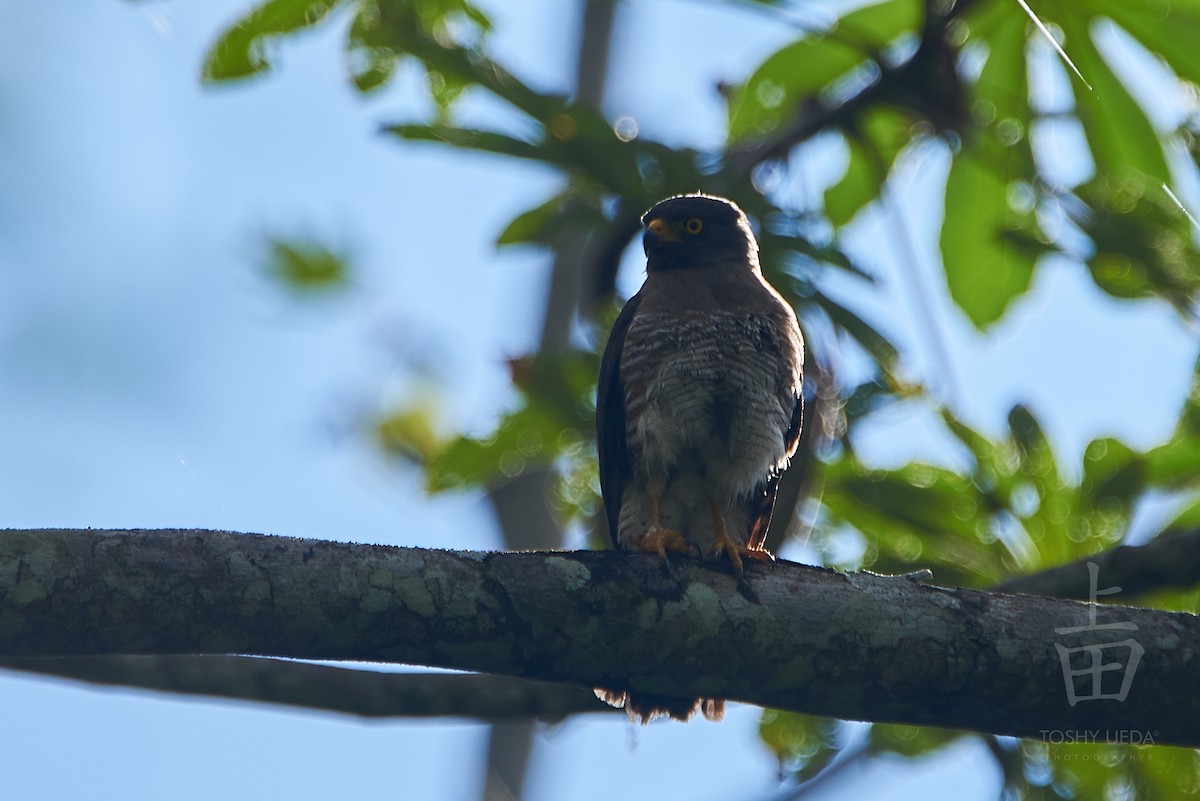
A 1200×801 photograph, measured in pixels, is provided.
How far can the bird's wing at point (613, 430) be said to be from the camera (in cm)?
520

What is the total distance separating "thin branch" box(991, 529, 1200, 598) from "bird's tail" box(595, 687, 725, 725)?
109 centimetres

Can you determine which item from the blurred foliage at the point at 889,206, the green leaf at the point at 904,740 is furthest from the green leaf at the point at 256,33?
the green leaf at the point at 904,740

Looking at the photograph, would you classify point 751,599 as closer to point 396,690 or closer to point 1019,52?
point 396,690

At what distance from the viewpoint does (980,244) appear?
5605 mm

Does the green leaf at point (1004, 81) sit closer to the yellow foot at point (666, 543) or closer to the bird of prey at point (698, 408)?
the bird of prey at point (698, 408)

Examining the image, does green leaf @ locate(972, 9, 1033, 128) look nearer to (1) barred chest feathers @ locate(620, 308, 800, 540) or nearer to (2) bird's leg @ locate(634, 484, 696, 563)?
(1) barred chest feathers @ locate(620, 308, 800, 540)

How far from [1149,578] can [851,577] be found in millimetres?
1281

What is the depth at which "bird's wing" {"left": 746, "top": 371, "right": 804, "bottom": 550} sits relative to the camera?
5.30 meters

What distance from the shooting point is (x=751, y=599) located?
3660mm

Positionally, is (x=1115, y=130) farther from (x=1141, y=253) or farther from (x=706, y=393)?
(x=706, y=393)

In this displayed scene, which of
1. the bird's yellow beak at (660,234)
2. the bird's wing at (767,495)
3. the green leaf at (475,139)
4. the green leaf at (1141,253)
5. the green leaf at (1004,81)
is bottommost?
the bird's wing at (767,495)

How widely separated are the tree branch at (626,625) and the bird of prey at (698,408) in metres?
1.29

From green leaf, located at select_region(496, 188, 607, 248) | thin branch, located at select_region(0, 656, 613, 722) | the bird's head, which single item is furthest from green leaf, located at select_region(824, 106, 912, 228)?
thin branch, located at select_region(0, 656, 613, 722)

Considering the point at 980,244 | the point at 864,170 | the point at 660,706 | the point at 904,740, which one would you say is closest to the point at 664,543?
the point at 660,706
